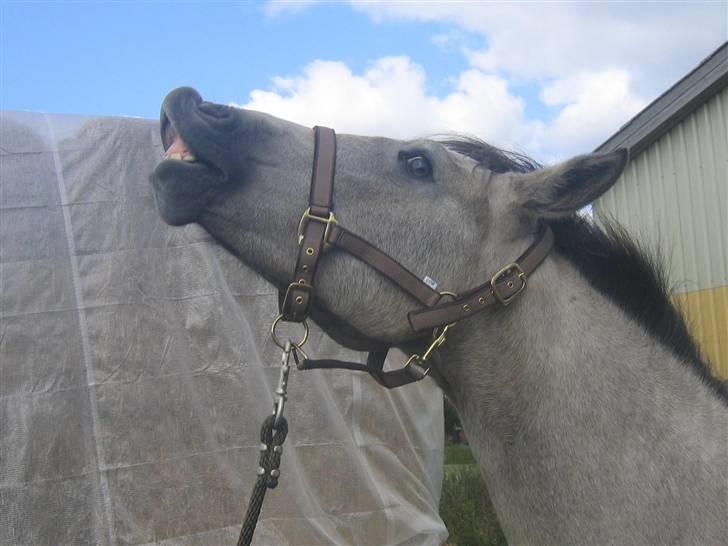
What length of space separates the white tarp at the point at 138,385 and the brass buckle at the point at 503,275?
2.50 metres

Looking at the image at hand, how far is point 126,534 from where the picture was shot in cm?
404

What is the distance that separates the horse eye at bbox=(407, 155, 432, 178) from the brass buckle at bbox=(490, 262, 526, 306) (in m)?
0.48

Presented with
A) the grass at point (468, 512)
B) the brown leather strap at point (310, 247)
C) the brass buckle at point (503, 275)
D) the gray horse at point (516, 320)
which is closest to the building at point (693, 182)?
the grass at point (468, 512)

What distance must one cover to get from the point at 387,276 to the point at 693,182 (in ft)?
21.4

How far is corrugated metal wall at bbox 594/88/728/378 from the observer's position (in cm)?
745

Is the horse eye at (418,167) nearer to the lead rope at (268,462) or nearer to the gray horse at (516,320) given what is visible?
the gray horse at (516,320)

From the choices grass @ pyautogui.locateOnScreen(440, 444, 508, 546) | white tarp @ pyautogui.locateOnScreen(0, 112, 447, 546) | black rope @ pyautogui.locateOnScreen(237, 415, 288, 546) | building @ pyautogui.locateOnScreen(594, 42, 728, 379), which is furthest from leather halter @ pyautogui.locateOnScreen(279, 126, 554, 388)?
building @ pyautogui.locateOnScreen(594, 42, 728, 379)

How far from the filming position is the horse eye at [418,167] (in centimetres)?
258

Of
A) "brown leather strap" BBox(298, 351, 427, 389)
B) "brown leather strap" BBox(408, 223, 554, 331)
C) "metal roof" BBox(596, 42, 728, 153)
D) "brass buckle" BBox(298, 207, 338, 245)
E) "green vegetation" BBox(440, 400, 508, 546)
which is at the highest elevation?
"metal roof" BBox(596, 42, 728, 153)

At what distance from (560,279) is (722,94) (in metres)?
6.23

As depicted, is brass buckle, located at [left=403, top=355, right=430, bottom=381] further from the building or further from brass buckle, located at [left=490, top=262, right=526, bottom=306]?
the building

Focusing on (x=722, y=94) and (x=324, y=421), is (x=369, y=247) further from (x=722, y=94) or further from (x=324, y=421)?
(x=722, y=94)

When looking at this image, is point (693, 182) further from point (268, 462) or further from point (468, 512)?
point (268, 462)

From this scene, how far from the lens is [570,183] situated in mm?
2422
